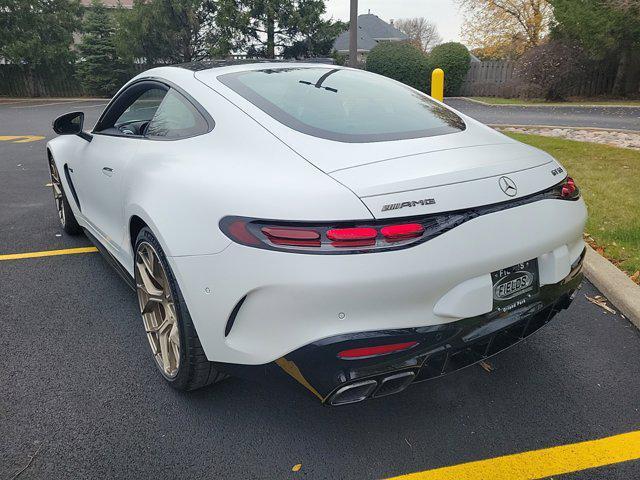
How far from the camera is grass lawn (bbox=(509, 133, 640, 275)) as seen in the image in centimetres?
402

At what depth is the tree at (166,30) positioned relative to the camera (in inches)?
1003

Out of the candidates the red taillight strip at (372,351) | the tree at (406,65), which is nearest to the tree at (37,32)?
the tree at (406,65)

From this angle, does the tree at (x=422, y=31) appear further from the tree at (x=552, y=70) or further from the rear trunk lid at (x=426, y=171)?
the rear trunk lid at (x=426, y=171)

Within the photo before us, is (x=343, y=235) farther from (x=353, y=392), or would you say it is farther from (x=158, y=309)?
(x=158, y=309)

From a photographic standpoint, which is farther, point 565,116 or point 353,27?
point 565,116

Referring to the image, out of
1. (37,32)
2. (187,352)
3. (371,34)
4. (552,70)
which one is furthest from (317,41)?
(371,34)

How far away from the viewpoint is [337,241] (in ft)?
5.57

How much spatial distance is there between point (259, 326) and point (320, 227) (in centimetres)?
42

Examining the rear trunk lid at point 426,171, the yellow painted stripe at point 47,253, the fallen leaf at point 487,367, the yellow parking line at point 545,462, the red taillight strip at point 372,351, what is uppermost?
the rear trunk lid at point 426,171

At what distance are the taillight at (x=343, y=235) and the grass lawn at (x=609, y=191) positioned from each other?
2621 mm

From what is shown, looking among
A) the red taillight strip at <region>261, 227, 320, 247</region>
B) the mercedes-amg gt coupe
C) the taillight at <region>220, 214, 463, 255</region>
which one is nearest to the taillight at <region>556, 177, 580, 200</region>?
the mercedes-amg gt coupe

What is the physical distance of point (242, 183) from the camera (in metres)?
1.91

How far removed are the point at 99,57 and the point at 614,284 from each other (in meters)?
27.8

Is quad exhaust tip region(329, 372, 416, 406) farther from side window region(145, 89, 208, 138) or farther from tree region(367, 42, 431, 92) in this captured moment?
tree region(367, 42, 431, 92)
